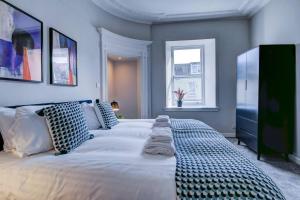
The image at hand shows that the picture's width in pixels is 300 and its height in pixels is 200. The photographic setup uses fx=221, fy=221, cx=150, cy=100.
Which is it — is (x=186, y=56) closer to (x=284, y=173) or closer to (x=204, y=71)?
(x=204, y=71)

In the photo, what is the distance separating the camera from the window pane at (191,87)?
5176 mm

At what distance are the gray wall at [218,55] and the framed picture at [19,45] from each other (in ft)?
9.62

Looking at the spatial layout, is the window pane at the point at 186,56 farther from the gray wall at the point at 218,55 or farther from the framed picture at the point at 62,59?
the framed picture at the point at 62,59

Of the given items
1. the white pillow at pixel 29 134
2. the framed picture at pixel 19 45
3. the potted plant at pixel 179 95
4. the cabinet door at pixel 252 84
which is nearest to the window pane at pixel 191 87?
the potted plant at pixel 179 95

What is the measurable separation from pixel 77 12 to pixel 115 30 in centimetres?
119

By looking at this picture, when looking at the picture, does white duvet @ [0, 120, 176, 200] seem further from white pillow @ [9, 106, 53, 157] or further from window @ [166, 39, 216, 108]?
window @ [166, 39, 216, 108]

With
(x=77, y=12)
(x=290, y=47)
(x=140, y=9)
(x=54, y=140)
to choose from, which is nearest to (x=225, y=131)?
(x=290, y=47)

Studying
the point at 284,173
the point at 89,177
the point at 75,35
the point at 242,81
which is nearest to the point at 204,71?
the point at 242,81

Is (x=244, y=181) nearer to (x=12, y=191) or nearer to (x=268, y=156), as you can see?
(x=12, y=191)

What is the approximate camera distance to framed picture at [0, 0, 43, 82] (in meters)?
1.85

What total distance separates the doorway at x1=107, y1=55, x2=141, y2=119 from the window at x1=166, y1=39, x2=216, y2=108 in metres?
1.10

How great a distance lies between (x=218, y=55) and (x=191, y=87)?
94 centimetres

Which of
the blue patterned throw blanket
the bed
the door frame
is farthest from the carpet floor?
the door frame

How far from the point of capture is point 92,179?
1215 mm
